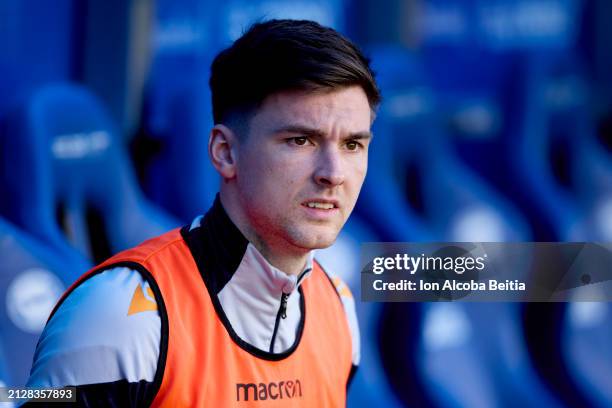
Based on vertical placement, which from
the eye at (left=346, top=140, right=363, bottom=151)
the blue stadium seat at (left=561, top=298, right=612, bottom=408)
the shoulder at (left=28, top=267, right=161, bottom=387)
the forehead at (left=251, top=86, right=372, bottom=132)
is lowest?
the blue stadium seat at (left=561, top=298, right=612, bottom=408)

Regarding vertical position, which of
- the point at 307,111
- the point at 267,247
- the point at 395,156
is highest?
the point at 395,156

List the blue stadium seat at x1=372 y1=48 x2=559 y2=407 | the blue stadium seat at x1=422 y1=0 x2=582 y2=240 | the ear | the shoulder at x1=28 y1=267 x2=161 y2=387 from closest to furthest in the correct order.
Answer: the shoulder at x1=28 y1=267 x2=161 y2=387 < the ear < the blue stadium seat at x1=372 y1=48 x2=559 y2=407 < the blue stadium seat at x1=422 y1=0 x2=582 y2=240

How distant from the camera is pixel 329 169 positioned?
868 mm

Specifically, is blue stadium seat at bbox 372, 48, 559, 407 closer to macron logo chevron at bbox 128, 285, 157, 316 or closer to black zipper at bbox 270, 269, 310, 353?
black zipper at bbox 270, 269, 310, 353

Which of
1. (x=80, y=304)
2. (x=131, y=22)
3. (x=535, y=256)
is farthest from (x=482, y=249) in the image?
(x=131, y=22)

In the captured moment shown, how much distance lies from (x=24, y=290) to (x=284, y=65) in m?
0.52

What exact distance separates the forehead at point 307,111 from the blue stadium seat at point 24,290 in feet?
1.49

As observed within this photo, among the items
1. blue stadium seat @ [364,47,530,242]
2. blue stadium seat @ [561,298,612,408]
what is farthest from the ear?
blue stadium seat @ [561,298,612,408]

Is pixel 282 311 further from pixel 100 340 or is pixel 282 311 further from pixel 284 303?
pixel 100 340

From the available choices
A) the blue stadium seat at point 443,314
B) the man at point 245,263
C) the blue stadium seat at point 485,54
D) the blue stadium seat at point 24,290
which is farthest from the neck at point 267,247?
the blue stadium seat at point 485,54

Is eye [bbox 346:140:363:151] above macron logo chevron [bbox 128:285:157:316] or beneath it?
above

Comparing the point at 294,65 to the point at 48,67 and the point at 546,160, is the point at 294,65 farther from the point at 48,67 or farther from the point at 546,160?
the point at 546,160

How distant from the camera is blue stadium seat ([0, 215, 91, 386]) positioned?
1144mm

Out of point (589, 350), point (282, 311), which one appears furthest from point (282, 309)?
point (589, 350)
